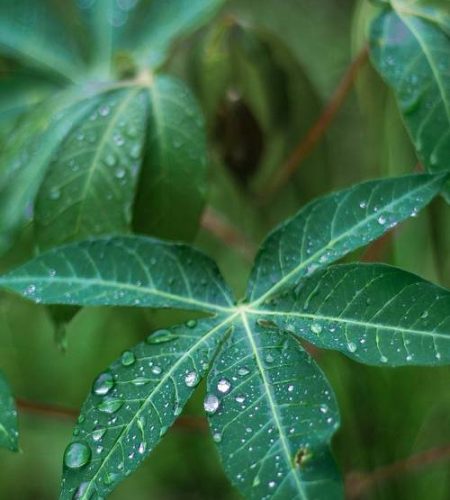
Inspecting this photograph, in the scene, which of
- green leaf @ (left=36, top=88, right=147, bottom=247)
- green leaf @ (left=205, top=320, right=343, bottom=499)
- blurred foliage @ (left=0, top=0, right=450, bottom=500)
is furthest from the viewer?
blurred foliage @ (left=0, top=0, right=450, bottom=500)

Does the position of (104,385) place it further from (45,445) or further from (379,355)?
(45,445)

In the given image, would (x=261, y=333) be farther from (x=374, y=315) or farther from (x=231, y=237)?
(x=231, y=237)

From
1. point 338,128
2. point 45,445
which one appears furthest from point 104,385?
point 45,445

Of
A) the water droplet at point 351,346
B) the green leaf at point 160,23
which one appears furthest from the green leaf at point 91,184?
the water droplet at point 351,346

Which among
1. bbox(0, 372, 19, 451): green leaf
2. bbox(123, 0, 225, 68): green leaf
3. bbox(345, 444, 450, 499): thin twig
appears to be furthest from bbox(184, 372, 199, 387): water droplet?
bbox(345, 444, 450, 499): thin twig

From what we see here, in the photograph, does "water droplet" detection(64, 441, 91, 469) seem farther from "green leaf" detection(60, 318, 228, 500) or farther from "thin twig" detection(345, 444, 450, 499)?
"thin twig" detection(345, 444, 450, 499)

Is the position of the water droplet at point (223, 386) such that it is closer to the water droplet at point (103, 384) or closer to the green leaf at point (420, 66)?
the water droplet at point (103, 384)
